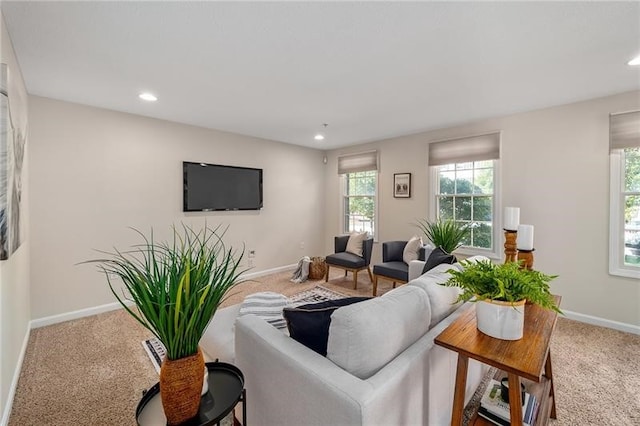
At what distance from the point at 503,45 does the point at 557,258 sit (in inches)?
99.6

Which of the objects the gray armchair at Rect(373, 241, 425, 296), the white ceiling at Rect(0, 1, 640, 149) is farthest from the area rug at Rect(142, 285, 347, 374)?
the white ceiling at Rect(0, 1, 640, 149)

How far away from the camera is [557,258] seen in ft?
10.4

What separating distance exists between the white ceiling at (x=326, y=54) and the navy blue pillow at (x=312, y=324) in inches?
63.5

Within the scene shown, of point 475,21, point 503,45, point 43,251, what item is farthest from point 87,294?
point 503,45

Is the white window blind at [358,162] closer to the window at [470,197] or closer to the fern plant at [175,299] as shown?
the window at [470,197]

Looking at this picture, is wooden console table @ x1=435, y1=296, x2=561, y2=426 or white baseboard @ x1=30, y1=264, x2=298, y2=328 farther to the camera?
white baseboard @ x1=30, y1=264, x2=298, y2=328

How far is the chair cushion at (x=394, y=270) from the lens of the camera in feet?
11.4

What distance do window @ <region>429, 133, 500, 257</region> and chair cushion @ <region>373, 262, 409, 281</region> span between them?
984mm

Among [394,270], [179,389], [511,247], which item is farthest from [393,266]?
[179,389]

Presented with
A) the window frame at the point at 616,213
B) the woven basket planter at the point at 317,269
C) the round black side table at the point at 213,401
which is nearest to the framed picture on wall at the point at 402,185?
the woven basket planter at the point at 317,269

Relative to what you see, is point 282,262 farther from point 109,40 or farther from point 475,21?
point 475,21

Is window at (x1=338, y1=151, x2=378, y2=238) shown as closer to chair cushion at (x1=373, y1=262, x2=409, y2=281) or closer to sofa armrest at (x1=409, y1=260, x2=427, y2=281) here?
chair cushion at (x1=373, y1=262, x2=409, y2=281)

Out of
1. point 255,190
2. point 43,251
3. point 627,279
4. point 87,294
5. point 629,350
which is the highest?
point 255,190

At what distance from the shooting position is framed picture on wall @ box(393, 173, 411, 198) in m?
4.45
